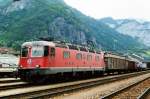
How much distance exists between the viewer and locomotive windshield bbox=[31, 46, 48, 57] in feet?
92.8

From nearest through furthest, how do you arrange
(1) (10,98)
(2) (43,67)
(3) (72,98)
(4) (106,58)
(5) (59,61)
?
(1) (10,98) < (3) (72,98) < (2) (43,67) < (5) (59,61) < (4) (106,58)

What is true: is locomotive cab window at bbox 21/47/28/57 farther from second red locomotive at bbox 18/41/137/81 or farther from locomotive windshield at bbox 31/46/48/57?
locomotive windshield at bbox 31/46/48/57

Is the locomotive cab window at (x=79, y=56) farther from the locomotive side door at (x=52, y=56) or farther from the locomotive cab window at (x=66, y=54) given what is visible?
the locomotive side door at (x=52, y=56)

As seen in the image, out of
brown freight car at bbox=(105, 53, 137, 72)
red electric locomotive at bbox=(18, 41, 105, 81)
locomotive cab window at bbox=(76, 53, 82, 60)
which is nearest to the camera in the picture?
red electric locomotive at bbox=(18, 41, 105, 81)

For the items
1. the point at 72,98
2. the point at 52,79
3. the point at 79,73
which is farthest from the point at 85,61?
the point at 72,98

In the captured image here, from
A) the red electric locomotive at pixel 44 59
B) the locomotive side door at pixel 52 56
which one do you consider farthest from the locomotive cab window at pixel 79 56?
the locomotive side door at pixel 52 56

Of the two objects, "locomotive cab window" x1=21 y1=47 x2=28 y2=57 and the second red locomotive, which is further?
"locomotive cab window" x1=21 y1=47 x2=28 y2=57

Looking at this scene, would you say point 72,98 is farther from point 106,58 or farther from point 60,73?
point 106,58

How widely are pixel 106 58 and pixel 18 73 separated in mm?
23105

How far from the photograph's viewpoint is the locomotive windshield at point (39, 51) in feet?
92.8

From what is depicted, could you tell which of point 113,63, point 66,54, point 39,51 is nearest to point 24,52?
point 39,51

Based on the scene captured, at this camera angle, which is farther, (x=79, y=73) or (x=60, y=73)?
(x=79, y=73)

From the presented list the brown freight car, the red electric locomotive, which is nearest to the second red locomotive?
the red electric locomotive

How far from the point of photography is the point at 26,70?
1103 inches
